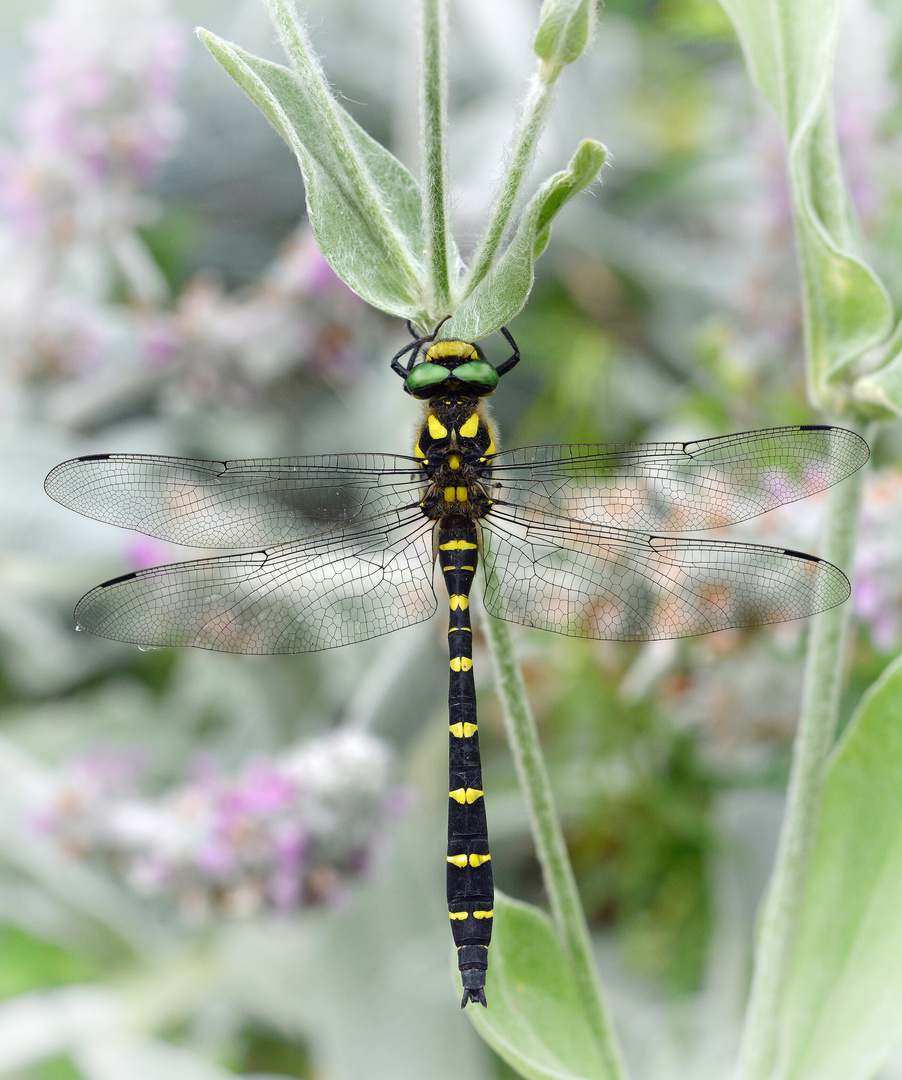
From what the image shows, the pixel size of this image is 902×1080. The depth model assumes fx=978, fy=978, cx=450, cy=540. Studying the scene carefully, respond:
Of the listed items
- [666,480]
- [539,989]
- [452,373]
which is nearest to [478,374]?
[452,373]

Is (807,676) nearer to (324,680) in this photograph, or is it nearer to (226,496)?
(226,496)

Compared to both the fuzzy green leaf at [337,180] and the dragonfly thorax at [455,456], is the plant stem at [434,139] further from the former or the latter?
the dragonfly thorax at [455,456]

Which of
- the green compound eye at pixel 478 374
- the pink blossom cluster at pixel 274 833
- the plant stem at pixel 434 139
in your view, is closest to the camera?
the plant stem at pixel 434 139

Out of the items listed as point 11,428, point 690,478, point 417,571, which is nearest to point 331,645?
point 417,571

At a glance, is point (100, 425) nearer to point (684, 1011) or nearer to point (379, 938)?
point (379, 938)

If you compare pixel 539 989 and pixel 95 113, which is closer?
pixel 539 989

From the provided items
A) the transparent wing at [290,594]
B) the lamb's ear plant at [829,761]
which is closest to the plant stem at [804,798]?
the lamb's ear plant at [829,761]

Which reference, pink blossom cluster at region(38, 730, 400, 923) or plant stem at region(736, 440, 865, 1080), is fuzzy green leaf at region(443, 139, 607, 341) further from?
pink blossom cluster at region(38, 730, 400, 923)
